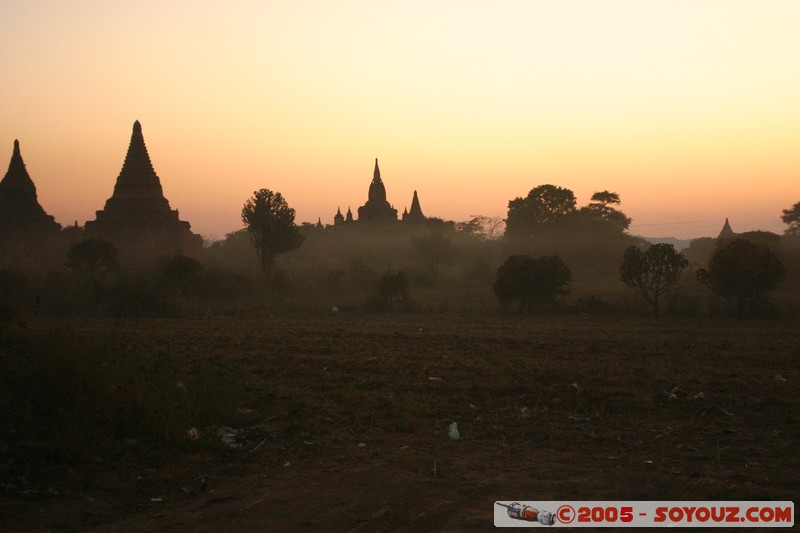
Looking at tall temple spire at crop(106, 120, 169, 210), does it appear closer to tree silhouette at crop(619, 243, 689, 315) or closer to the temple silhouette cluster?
the temple silhouette cluster

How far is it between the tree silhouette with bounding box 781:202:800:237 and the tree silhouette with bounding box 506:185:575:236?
19318 mm

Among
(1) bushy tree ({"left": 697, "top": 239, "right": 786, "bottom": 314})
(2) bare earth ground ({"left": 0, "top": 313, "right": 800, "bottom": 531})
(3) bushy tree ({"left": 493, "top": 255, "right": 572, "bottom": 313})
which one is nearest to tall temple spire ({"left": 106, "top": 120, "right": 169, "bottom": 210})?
(3) bushy tree ({"left": 493, "top": 255, "right": 572, "bottom": 313})

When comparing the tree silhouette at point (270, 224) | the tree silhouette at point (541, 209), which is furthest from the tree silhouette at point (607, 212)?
the tree silhouette at point (270, 224)

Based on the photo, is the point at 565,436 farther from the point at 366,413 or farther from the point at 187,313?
the point at 187,313

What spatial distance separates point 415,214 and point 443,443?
2588 inches

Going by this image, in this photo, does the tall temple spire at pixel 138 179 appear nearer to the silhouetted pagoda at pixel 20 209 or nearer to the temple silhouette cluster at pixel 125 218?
the temple silhouette cluster at pixel 125 218

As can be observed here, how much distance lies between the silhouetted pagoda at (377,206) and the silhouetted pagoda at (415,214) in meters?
3.83

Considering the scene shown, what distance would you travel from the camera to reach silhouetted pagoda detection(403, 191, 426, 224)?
71.2 m

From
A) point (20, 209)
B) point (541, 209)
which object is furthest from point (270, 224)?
point (541, 209)

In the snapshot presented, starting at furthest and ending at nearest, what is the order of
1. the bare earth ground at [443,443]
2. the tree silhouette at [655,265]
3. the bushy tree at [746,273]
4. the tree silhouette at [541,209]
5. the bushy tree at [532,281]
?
the tree silhouette at [541,209], the bushy tree at [532,281], the tree silhouette at [655,265], the bushy tree at [746,273], the bare earth ground at [443,443]

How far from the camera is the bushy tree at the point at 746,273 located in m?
22.0

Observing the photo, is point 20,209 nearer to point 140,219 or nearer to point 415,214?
point 140,219

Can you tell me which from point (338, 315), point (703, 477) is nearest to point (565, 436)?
point (703, 477)

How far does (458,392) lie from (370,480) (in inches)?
145
